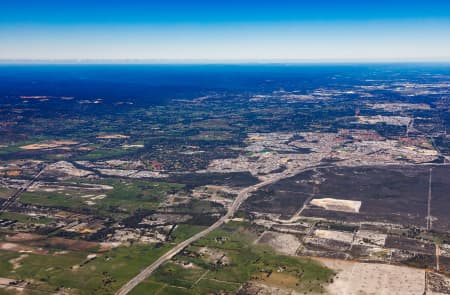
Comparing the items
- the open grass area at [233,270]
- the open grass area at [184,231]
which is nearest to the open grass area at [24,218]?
the open grass area at [184,231]

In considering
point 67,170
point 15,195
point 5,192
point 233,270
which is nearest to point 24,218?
point 15,195

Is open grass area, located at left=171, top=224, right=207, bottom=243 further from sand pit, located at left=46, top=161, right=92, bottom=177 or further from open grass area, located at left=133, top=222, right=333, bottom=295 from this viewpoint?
sand pit, located at left=46, top=161, right=92, bottom=177

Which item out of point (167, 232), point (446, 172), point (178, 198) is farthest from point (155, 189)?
point (446, 172)

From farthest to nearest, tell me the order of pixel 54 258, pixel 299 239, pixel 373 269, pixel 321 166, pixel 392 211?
1. pixel 321 166
2. pixel 392 211
3. pixel 299 239
4. pixel 54 258
5. pixel 373 269

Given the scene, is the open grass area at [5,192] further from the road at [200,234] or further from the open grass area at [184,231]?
the road at [200,234]

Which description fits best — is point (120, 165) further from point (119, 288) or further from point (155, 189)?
point (119, 288)

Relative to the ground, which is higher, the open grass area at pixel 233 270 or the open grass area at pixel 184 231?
the open grass area at pixel 233 270

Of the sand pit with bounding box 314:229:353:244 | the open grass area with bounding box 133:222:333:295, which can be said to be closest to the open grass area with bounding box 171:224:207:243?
the open grass area with bounding box 133:222:333:295
